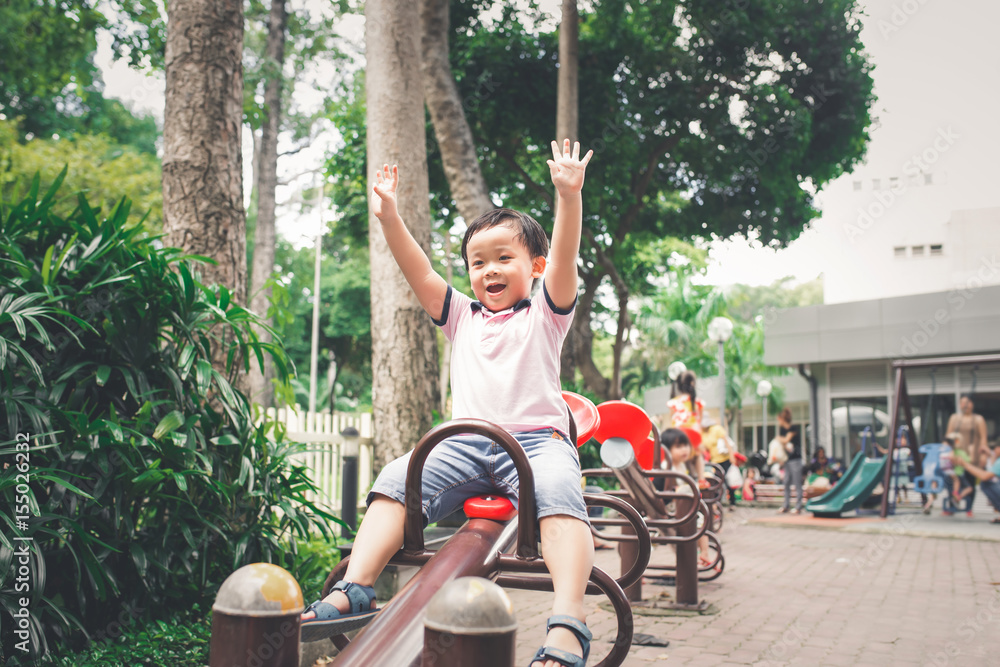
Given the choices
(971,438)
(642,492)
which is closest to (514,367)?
(642,492)

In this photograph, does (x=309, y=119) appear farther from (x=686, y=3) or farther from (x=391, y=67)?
(x=391, y=67)

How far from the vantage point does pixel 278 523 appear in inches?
145

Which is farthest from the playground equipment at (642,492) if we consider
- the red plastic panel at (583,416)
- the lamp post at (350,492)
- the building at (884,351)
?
the building at (884,351)

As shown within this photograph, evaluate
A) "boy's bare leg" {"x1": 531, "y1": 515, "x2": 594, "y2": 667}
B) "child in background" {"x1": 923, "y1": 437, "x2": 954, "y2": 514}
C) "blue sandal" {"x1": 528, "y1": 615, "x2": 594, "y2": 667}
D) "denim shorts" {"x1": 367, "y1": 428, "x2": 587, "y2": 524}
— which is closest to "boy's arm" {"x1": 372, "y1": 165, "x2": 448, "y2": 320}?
"denim shorts" {"x1": 367, "y1": 428, "x2": 587, "y2": 524}

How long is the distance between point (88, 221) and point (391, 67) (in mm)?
3338

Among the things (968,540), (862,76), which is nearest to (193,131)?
(968,540)

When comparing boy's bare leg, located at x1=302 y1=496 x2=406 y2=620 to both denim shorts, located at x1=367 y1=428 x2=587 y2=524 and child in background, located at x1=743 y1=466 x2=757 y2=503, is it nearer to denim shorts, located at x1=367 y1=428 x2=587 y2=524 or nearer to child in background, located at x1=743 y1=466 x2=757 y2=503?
denim shorts, located at x1=367 y1=428 x2=587 y2=524

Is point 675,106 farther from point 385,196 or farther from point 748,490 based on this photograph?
point 385,196

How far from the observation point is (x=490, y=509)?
6.62 ft

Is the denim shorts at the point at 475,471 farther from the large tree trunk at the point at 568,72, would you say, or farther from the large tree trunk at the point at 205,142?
the large tree trunk at the point at 568,72

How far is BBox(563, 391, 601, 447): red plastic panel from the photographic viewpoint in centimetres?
262

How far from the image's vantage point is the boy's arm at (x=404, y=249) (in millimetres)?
2354

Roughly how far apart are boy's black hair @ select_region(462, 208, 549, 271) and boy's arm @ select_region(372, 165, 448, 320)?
15cm

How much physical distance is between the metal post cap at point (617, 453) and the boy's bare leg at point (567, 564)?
1531 millimetres
